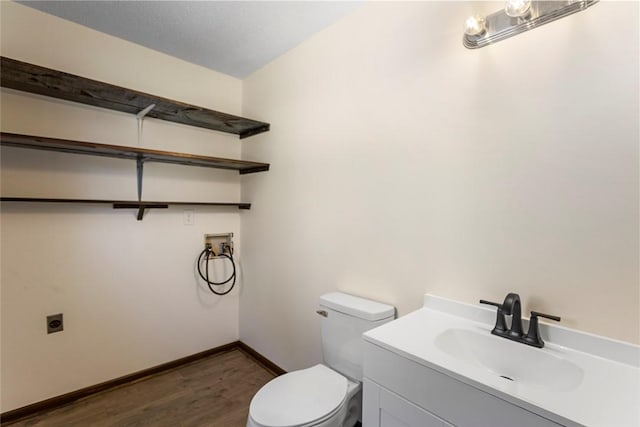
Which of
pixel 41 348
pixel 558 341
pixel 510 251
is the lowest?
pixel 41 348

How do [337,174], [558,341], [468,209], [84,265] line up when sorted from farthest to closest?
[84,265]
[337,174]
[468,209]
[558,341]

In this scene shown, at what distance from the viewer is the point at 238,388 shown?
214 centimetres

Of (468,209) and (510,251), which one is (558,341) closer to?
(510,251)

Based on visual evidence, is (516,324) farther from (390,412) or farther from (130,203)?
(130,203)

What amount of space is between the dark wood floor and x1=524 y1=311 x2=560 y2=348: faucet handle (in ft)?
5.34

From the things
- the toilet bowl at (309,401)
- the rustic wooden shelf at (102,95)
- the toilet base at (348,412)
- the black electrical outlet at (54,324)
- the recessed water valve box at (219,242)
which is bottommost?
the toilet base at (348,412)

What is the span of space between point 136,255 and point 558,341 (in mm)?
2473

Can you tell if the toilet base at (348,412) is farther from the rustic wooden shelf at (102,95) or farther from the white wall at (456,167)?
the rustic wooden shelf at (102,95)

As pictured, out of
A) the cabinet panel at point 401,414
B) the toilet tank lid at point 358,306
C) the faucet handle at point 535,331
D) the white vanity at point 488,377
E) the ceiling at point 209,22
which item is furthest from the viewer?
the ceiling at point 209,22

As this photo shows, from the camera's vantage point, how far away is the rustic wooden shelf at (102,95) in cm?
159

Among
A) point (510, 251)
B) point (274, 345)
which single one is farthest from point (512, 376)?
point (274, 345)

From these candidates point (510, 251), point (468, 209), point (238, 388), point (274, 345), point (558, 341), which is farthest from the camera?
point (274, 345)

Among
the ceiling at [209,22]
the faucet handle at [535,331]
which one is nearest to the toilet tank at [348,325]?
Result: the faucet handle at [535,331]

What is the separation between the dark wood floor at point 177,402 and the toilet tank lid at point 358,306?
944 mm
